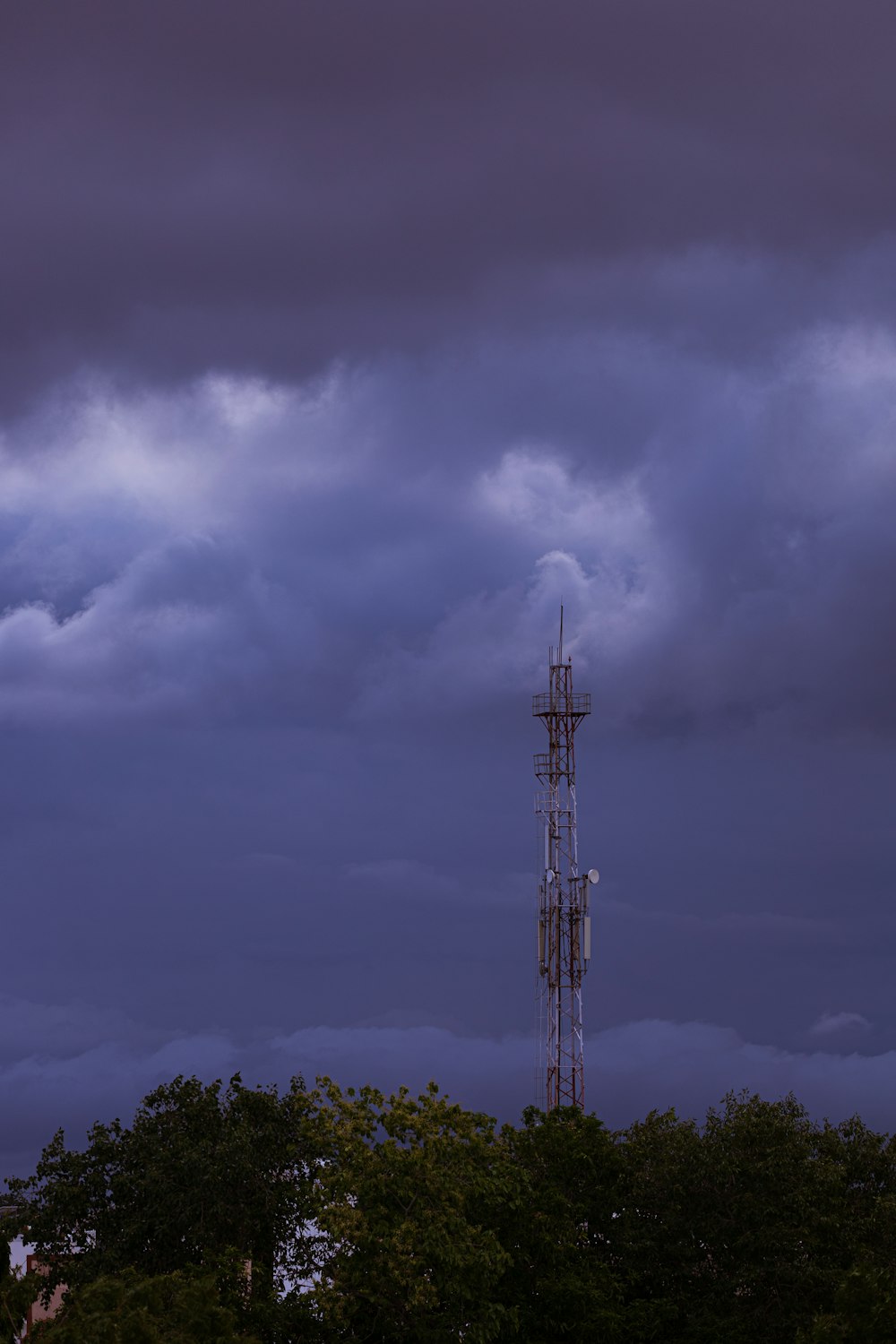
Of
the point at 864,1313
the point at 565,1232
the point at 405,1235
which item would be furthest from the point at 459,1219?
the point at 864,1313

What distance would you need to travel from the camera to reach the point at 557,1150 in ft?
196

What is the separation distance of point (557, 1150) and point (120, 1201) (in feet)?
53.6

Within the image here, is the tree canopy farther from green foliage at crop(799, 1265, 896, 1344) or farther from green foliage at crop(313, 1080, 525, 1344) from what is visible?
green foliage at crop(799, 1265, 896, 1344)

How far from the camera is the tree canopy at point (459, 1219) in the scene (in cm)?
5078

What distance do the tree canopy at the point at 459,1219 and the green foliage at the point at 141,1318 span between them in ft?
24.7

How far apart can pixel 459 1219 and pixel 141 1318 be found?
50.0 feet

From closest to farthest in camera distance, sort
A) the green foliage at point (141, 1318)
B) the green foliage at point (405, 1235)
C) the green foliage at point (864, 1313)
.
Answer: the green foliage at point (141, 1318) → the green foliage at point (864, 1313) → the green foliage at point (405, 1235)

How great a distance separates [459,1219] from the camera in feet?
165

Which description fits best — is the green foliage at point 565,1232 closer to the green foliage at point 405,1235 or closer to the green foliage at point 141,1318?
the green foliage at point 405,1235

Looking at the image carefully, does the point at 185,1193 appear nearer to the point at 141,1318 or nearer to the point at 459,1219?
the point at 459,1219

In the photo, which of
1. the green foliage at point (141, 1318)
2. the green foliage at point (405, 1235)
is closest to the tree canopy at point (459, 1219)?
the green foliage at point (405, 1235)

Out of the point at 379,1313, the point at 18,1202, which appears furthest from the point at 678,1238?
the point at 18,1202

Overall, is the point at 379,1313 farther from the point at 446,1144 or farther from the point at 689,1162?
the point at 689,1162

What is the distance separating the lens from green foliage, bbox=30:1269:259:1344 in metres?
37.5
